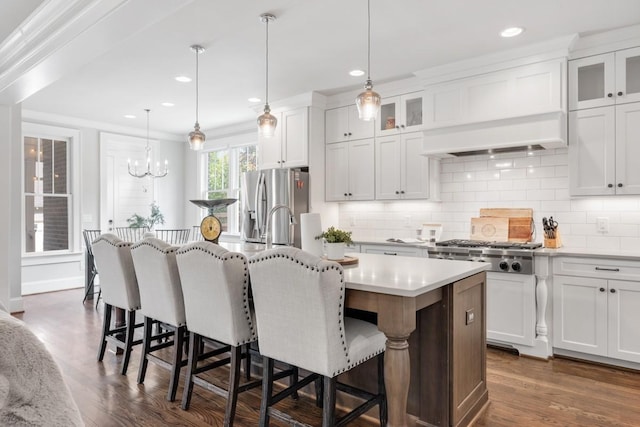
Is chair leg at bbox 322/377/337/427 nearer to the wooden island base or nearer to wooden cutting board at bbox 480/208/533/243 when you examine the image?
the wooden island base

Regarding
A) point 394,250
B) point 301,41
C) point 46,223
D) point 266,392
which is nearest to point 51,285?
point 46,223

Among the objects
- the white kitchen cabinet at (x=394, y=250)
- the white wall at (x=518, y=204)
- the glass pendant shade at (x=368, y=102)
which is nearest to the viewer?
the glass pendant shade at (x=368, y=102)

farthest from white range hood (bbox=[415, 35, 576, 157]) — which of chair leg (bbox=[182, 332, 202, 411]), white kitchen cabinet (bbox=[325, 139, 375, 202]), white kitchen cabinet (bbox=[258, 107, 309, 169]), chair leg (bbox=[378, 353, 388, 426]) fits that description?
chair leg (bbox=[182, 332, 202, 411])

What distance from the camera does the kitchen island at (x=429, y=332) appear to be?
183 cm

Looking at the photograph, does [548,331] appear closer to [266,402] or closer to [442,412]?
[442,412]

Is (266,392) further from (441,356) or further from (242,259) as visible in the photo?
(441,356)

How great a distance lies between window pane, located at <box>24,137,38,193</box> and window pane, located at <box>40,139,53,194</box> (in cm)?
9

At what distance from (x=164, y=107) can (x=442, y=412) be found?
200 inches

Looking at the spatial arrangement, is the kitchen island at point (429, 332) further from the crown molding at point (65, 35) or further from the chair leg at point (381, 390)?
the crown molding at point (65, 35)

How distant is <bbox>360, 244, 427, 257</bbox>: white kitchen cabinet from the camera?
13.3 feet

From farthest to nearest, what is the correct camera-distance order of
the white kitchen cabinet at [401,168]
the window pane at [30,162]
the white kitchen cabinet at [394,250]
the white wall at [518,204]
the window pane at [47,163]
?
the window pane at [47,163]
the window pane at [30,162]
the white kitchen cabinet at [401,168]
the white kitchen cabinet at [394,250]
the white wall at [518,204]

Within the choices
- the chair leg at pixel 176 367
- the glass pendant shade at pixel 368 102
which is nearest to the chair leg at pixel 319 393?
the chair leg at pixel 176 367

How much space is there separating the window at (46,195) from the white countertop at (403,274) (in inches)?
218

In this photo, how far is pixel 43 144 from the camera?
6.12m
